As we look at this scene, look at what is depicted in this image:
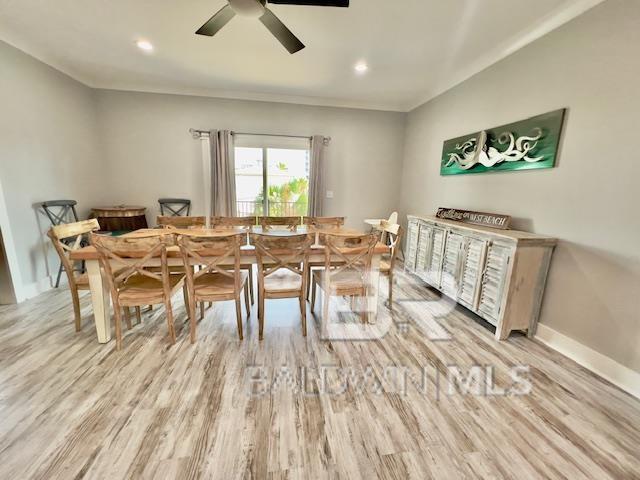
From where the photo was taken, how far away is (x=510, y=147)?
2568 millimetres

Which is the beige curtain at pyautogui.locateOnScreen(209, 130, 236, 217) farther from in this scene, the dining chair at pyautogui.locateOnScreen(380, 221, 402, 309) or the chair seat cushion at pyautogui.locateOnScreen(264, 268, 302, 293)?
the dining chair at pyautogui.locateOnScreen(380, 221, 402, 309)

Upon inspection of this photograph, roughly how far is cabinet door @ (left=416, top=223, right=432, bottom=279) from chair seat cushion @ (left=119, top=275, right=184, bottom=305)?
109 inches

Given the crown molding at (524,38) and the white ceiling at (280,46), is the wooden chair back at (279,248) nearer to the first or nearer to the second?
the white ceiling at (280,46)

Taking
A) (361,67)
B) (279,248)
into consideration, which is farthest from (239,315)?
(361,67)

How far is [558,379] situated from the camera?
1848 mm

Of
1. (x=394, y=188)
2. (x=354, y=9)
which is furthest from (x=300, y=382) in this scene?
(x=394, y=188)

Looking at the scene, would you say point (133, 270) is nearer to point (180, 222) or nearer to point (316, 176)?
point (180, 222)

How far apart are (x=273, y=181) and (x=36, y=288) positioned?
131 inches

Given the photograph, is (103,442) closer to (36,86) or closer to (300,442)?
(300,442)

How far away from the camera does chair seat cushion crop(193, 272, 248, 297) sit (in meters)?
2.09

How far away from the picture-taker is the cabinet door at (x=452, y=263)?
2.76 m

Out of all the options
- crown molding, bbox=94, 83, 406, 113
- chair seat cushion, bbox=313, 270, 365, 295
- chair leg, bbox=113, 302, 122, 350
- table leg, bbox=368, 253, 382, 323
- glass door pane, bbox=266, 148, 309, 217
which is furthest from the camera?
glass door pane, bbox=266, 148, 309, 217

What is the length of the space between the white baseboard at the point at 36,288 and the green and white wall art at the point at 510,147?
5234 mm

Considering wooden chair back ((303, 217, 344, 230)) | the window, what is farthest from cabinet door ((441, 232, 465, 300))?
the window
